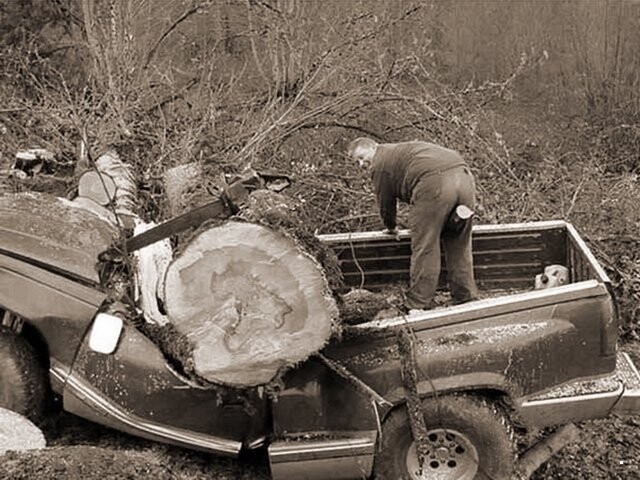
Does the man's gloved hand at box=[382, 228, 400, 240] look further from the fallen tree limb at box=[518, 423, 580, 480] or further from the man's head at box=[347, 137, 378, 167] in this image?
the fallen tree limb at box=[518, 423, 580, 480]

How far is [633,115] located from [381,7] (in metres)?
3.87

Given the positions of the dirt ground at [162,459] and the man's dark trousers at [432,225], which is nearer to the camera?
the dirt ground at [162,459]

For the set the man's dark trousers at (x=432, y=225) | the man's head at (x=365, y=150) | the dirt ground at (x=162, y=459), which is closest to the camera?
the dirt ground at (x=162, y=459)

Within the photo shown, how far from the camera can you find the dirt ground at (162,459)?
3.91 m

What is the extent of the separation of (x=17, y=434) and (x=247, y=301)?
1.34m

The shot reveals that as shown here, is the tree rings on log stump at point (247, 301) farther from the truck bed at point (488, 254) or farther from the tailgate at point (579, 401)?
the truck bed at point (488, 254)

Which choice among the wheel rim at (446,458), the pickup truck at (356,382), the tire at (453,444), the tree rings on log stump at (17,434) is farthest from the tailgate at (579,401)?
the tree rings on log stump at (17,434)

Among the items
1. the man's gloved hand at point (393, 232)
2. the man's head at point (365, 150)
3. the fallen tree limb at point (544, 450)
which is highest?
the man's head at point (365, 150)

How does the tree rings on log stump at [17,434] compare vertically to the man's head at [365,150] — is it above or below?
below

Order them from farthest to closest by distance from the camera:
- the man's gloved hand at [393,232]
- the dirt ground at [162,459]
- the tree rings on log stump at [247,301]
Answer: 1. the man's gloved hand at [393,232]
2. the tree rings on log stump at [247,301]
3. the dirt ground at [162,459]

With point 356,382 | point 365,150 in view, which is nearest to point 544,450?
point 356,382

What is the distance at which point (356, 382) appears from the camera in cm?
443

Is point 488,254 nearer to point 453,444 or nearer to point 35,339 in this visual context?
point 453,444

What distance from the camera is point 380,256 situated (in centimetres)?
602
